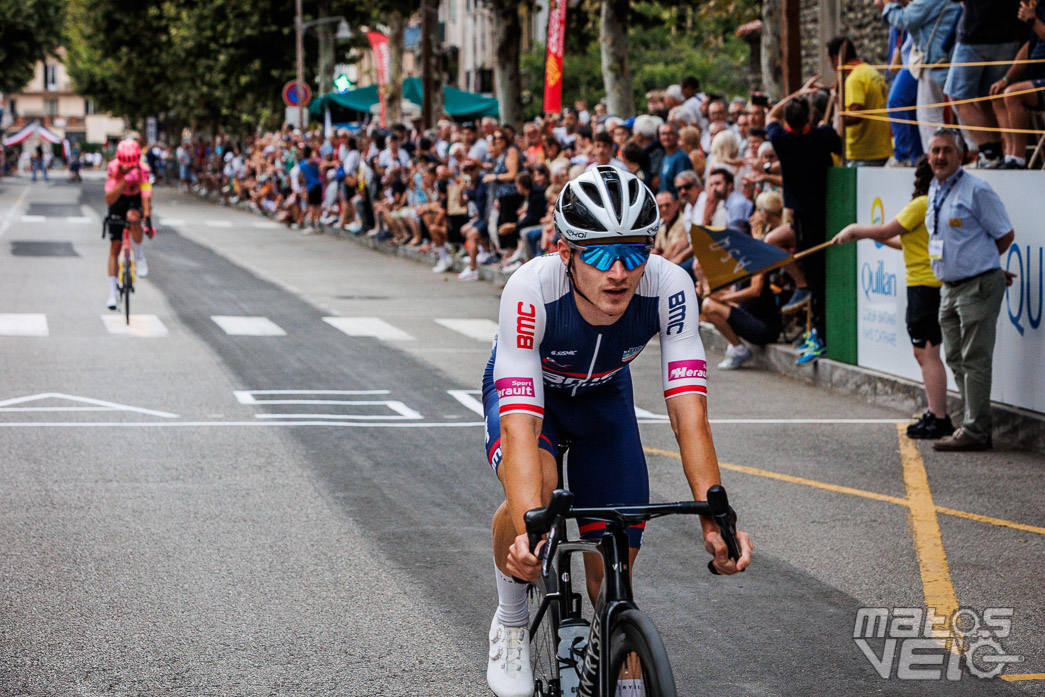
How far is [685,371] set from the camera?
4.31m

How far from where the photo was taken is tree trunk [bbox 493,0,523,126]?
32719 millimetres

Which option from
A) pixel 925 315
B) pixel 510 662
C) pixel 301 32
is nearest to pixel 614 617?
pixel 510 662

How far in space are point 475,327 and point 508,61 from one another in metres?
16.9

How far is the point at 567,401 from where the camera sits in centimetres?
462

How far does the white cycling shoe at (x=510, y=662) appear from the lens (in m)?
4.52

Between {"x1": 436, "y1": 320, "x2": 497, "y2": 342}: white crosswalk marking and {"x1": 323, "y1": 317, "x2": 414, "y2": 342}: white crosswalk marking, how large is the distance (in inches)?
26.6

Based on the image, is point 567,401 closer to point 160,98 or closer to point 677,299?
point 677,299

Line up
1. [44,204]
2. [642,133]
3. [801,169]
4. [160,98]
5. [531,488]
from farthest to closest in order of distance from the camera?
[160,98]
[44,204]
[642,133]
[801,169]
[531,488]

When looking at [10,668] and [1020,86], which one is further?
[1020,86]

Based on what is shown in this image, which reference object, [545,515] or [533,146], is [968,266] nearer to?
[545,515]

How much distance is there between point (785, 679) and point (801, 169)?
8.79 metres

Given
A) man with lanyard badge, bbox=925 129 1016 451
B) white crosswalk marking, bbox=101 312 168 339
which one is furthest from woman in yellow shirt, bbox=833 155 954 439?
white crosswalk marking, bbox=101 312 168 339

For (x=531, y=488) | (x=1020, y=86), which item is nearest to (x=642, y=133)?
(x=1020, y=86)

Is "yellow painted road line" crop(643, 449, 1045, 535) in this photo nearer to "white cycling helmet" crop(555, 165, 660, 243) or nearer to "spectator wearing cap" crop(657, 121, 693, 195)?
"white cycling helmet" crop(555, 165, 660, 243)
